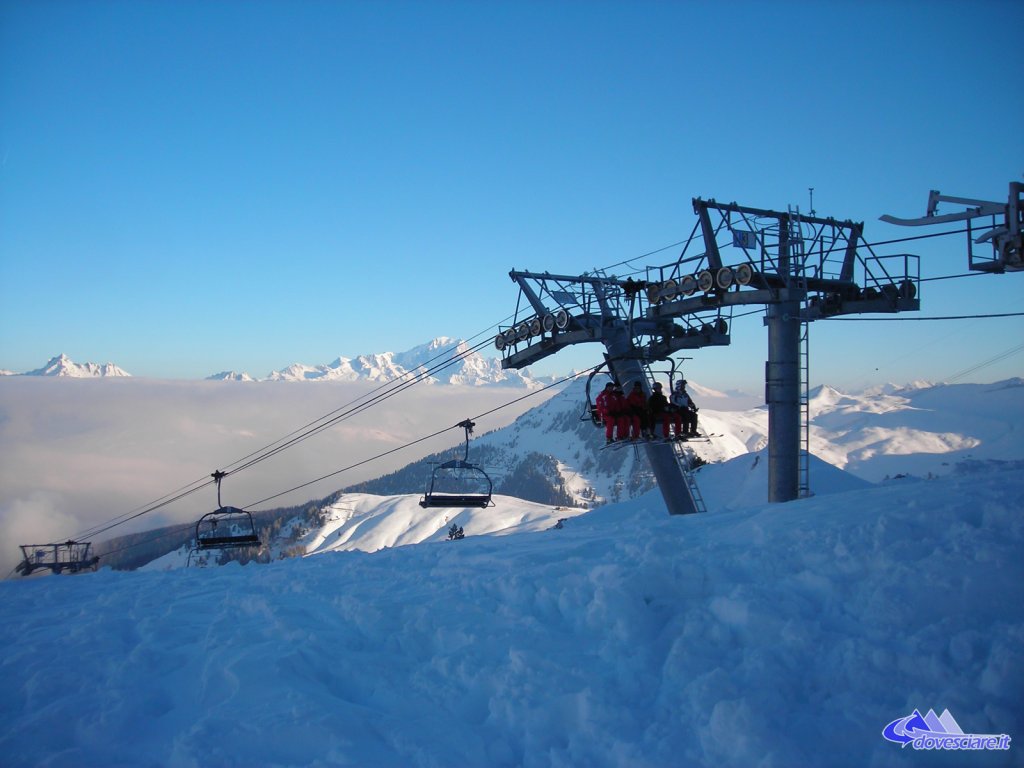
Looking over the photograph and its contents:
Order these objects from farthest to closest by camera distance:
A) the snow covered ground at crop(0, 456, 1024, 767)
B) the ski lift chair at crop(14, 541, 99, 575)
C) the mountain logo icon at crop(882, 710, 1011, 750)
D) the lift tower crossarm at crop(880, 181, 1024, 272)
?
1. the ski lift chair at crop(14, 541, 99, 575)
2. the lift tower crossarm at crop(880, 181, 1024, 272)
3. the snow covered ground at crop(0, 456, 1024, 767)
4. the mountain logo icon at crop(882, 710, 1011, 750)

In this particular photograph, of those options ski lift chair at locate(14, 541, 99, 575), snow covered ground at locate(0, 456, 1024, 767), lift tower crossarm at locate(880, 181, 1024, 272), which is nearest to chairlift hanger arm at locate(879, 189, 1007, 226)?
lift tower crossarm at locate(880, 181, 1024, 272)

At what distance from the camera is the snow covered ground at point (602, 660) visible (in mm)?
6414

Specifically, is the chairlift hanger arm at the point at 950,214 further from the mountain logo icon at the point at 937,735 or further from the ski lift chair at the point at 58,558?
Answer: the ski lift chair at the point at 58,558

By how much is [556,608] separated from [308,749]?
3.22 m

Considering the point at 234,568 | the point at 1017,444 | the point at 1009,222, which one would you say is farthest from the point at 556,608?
the point at 1017,444

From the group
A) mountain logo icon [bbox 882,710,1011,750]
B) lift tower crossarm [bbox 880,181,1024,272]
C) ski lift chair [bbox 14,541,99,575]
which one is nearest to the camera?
mountain logo icon [bbox 882,710,1011,750]

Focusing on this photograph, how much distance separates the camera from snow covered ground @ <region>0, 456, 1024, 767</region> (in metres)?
6.41

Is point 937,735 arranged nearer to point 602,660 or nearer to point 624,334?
point 602,660

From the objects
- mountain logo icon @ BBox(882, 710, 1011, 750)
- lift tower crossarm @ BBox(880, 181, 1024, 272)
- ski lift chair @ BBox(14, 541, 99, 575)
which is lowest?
ski lift chair @ BBox(14, 541, 99, 575)

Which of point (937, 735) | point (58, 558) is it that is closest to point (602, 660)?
point (937, 735)

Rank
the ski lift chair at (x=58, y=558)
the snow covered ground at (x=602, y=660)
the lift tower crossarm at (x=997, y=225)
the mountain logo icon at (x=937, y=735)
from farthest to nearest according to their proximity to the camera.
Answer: the ski lift chair at (x=58, y=558), the lift tower crossarm at (x=997, y=225), the snow covered ground at (x=602, y=660), the mountain logo icon at (x=937, y=735)

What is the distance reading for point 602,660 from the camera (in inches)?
303

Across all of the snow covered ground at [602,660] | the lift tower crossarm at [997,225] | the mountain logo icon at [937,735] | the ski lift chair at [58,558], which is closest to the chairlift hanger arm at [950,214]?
the lift tower crossarm at [997,225]

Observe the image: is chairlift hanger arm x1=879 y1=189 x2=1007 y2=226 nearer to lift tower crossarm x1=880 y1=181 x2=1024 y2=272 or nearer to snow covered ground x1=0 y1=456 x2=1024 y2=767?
lift tower crossarm x1=880 y1=181 x2=1024 y2=272
